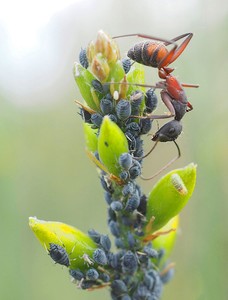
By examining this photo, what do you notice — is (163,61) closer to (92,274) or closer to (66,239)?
(66,239)

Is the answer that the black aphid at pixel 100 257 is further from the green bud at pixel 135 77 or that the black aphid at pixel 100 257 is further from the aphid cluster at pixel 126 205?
the green bud at pixel 135 77

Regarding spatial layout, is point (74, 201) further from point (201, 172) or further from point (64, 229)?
point (64, 229)

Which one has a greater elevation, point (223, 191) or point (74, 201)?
point (223, 191)

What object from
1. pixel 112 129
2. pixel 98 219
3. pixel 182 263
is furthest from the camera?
pixel 98 219

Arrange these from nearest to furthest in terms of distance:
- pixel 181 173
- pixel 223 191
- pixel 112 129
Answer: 1. pixel 112 129
2. pixel 181 173
3. pixel 223 191

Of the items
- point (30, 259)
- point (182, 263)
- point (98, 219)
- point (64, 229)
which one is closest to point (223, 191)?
point (182, 263)

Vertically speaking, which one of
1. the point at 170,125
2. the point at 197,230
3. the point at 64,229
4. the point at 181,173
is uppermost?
the point at 170,125

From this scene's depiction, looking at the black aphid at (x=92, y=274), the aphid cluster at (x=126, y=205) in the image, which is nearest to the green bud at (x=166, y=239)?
the aphid cluster at (x=126, y=205)
